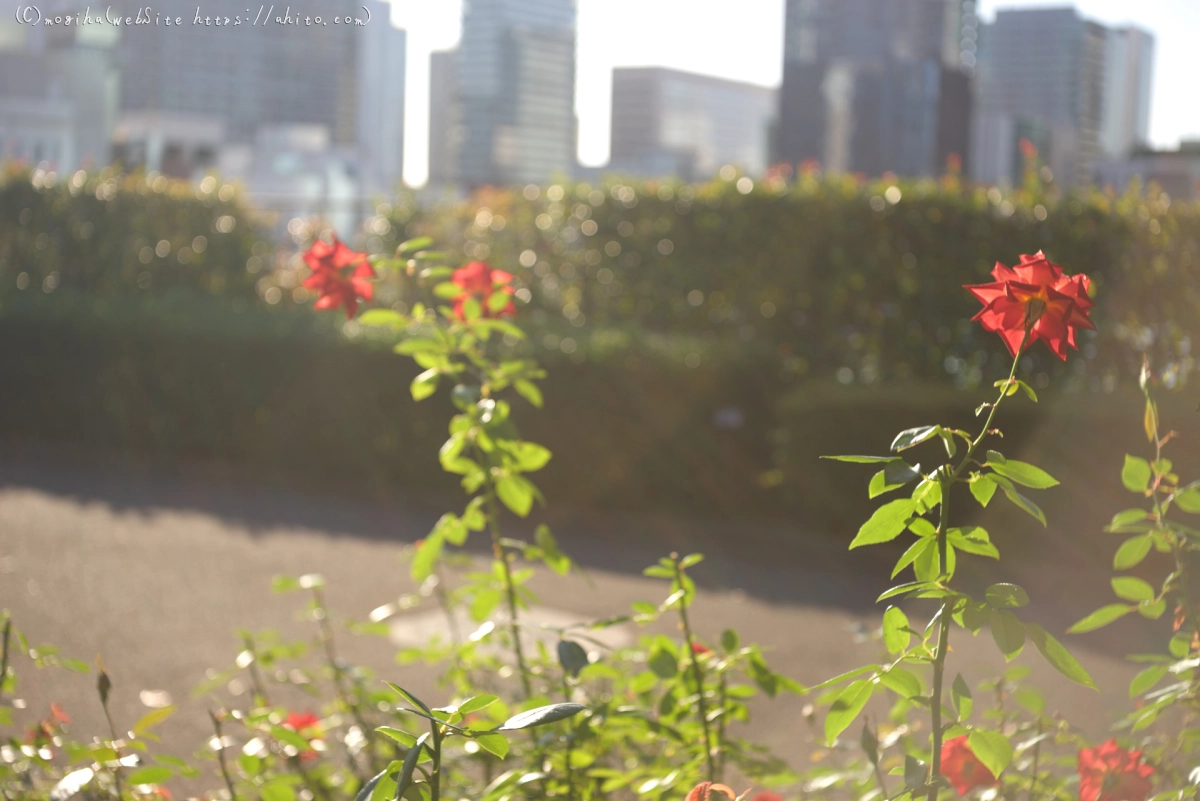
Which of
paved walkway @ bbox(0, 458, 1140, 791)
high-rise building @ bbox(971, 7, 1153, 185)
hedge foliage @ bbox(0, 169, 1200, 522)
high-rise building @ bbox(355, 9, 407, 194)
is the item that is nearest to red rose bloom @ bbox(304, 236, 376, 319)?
paved walkway @ bbox(0, 458, 1140, 791)

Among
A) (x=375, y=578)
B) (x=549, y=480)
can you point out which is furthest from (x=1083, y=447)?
(x=375, y=578)

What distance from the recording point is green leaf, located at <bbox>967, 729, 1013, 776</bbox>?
4.05ft

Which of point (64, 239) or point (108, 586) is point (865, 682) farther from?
point (64, 239)

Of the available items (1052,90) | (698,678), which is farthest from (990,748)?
(1052,90)

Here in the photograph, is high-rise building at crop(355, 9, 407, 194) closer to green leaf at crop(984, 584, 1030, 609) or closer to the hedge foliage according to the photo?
the hedge foliage

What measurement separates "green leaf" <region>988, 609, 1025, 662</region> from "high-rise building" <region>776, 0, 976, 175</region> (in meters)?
92.6

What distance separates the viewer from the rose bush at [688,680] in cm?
117

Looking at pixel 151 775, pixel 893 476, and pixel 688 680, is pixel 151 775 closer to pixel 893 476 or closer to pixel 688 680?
pixel 688 680

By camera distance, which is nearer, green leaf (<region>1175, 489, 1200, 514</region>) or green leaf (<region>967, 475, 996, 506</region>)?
green leaf (<region>967, 475, 996, 506</region>)

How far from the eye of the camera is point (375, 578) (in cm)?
572

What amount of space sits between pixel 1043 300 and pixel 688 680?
37.0 inches

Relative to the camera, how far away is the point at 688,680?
73.8 inches

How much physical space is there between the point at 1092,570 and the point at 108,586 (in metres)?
5.00

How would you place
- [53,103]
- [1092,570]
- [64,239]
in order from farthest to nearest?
[53,103], [64,239], [1092,570]
